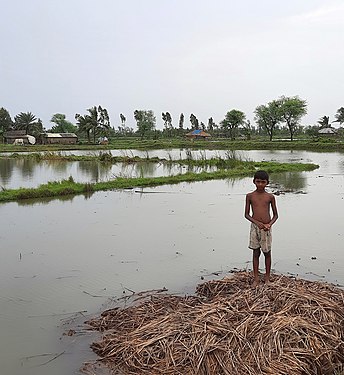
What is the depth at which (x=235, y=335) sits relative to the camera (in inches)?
123

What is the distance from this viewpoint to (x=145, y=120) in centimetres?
6562

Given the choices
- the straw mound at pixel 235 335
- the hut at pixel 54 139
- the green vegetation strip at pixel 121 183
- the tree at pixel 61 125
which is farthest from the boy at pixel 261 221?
the tree at pixel 61 125

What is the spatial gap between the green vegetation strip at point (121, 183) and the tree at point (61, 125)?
50.7 m

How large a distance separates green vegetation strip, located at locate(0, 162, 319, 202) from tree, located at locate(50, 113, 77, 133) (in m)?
50.7

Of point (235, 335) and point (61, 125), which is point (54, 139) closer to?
point (61, 125)

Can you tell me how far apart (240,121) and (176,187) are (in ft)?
147

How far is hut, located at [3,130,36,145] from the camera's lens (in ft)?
161

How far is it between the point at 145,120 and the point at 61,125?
13651 millimetres

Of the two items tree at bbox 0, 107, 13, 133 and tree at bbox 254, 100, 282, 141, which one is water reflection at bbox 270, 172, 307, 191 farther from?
tree at bbox 0, 107, 13, 133

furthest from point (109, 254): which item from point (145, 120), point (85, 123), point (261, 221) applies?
point (145, 120)

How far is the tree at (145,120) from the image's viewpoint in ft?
198

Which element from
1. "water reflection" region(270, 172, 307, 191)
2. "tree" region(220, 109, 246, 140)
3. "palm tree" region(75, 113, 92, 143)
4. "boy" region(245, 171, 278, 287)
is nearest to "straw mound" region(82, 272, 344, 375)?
"boy" region(245, 171, 278, 287)

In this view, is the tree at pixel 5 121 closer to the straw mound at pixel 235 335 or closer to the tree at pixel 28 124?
the tree at pixel 28 124

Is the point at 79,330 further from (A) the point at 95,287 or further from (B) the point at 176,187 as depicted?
(B) the point at 176,187
